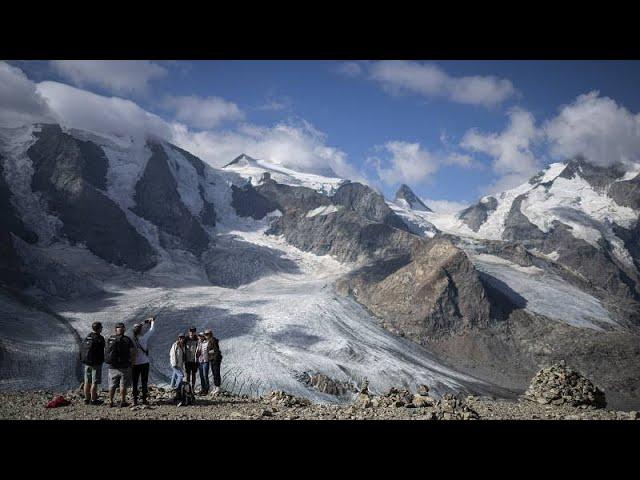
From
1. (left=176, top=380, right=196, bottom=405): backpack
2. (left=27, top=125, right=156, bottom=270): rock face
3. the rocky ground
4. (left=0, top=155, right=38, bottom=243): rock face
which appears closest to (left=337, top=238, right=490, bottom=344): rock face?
(left=27, top=125, right=156, bottom=270): rock face

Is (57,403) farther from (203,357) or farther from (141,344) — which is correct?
(203,357)

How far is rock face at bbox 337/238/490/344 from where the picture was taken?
5133 inches

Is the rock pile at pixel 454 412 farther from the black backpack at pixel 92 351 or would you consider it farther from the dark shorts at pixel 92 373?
the dark shorts at pixel 92 373

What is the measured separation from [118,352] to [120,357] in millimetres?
133

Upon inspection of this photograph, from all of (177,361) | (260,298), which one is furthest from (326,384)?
(177,361)

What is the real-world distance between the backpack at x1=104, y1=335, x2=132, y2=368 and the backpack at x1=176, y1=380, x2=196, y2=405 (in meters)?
2.27

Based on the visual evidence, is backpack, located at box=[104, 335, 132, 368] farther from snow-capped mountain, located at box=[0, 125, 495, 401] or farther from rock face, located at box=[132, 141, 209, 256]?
rock face, located at box=[132, 141, 209, 256]

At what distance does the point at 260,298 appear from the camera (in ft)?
387

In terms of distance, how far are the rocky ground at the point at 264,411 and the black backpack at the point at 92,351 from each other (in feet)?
3.84

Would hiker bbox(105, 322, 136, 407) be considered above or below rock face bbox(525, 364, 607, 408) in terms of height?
above

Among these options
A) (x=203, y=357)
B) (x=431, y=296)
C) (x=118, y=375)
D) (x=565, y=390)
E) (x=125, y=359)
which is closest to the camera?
(x=125, y=359)

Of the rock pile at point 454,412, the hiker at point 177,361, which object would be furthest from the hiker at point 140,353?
the rock pile at point 454,412

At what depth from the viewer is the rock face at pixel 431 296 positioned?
13038 cm
